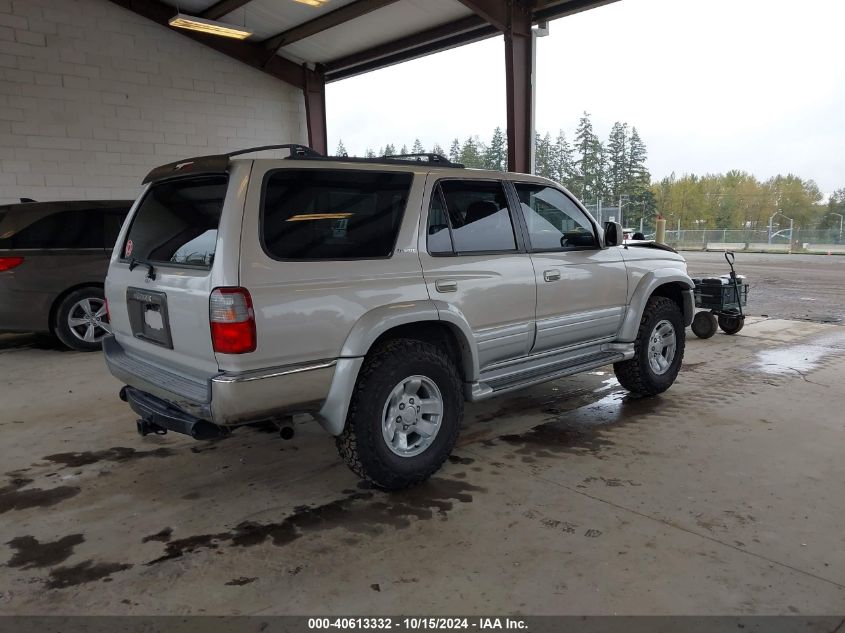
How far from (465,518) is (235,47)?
13.1 meters

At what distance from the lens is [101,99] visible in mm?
11453

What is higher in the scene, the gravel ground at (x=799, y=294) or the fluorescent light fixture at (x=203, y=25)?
the fluorescent light fixture at (x=203, y=25)

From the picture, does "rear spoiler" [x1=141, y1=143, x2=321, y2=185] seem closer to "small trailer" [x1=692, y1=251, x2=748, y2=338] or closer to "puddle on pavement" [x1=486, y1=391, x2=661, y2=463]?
"puddle on pavement" [x1=486, y1=391, x2=661, y2=463]

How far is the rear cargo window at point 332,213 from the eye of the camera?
2.98m

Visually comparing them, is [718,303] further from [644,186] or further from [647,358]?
[644,186]

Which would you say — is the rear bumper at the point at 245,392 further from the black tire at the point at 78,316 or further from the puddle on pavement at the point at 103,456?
the black tire at the point at 78,316

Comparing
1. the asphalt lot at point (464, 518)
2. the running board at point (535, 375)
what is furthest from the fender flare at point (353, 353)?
the running board at point (535, 375)

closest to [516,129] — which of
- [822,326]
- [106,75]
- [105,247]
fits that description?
[822,326]

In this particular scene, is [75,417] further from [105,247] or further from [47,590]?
[105,247]

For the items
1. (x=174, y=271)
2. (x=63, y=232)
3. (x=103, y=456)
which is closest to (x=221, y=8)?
(x=63, y=232)

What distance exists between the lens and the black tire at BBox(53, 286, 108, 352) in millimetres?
7098

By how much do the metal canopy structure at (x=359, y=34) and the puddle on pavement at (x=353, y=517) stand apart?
8.46m

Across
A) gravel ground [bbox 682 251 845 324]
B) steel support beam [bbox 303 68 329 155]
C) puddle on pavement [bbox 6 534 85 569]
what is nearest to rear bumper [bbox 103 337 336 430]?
puddle on pavement [bbox 6 534 85 569]

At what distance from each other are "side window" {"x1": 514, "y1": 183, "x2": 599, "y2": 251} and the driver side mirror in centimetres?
10
